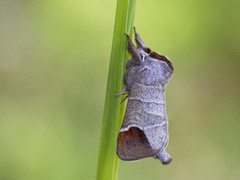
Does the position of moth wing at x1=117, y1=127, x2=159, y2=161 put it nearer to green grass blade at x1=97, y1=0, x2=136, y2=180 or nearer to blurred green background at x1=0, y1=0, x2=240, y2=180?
green grass blade at x1=97, y1=0, x2=136, y2=180

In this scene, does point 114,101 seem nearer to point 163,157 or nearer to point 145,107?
point 145,107

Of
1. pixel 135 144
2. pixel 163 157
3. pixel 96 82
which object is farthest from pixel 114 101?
pixel 96 82

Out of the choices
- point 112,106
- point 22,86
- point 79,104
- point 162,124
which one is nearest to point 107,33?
point 79,104

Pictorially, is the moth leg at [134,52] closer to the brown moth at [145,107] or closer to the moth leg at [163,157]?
the brown moth at [145,107]

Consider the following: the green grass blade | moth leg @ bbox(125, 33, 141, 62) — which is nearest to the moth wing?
the green grass blade

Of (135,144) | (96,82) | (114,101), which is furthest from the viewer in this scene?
(96,82)
